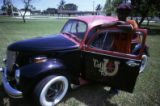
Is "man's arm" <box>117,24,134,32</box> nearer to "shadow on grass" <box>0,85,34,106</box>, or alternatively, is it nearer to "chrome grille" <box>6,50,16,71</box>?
"chrome grille" <box>6,50,16,71</box>

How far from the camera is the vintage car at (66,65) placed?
1863 mm

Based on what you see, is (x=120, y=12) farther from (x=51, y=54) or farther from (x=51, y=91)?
(x=51, y=91)

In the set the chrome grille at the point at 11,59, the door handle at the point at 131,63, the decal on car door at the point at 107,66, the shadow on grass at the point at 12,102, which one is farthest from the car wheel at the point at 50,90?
the door handle at the point at 131,63

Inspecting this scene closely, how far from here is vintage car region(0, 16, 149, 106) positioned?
1863 mm

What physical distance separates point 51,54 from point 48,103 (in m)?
0.98

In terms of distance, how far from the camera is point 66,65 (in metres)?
2.22

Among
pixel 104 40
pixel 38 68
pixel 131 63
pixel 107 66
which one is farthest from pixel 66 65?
pixel 131 63

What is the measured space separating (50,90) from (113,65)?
1.40m

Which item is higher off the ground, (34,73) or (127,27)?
(127,27)

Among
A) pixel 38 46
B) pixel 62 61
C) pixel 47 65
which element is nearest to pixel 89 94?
pixel 62 61

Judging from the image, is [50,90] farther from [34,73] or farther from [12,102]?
[12,102]

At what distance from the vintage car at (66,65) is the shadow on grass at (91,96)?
38cm

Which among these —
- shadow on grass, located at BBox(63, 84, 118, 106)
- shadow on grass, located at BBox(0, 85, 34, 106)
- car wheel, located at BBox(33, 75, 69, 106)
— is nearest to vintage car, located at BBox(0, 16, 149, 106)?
car wheel, located at BBox(33, 75, 69, 106)

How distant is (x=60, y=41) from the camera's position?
2.42 metres
